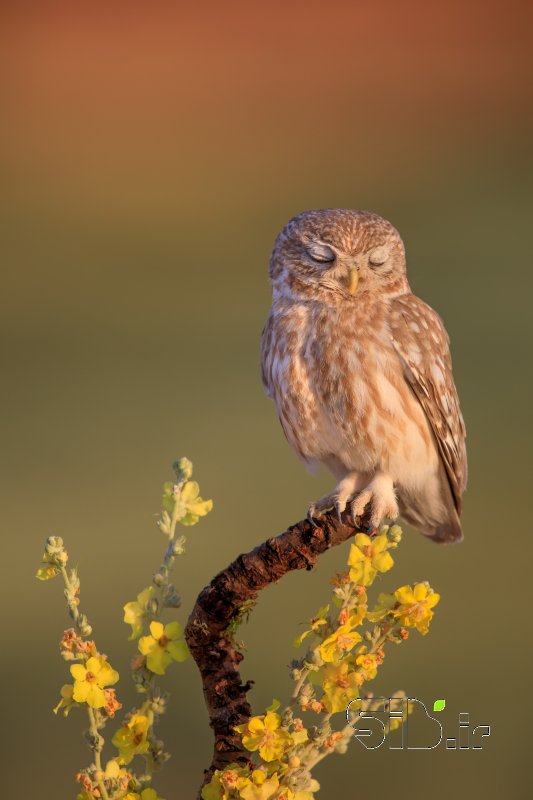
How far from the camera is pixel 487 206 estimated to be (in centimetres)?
813

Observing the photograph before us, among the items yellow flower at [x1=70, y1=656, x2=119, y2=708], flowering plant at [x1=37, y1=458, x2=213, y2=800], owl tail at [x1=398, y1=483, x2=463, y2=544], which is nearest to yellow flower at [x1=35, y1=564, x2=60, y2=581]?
flowering plant at [x1=37, y1=458, x2=213, y2=800]

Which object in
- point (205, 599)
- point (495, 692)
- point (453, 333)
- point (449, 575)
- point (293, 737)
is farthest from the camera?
point (453, 333)

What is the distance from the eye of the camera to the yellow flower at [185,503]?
1.23 m

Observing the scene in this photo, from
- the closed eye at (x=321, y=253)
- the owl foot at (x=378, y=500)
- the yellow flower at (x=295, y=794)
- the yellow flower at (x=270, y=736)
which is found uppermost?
the closed eye at (x=321, y=253)

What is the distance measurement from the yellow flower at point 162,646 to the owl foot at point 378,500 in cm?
73

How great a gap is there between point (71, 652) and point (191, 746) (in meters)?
2.71

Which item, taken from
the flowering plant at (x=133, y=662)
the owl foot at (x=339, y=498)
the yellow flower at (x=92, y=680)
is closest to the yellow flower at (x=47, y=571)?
the flowering plant at (x=133, y=662)

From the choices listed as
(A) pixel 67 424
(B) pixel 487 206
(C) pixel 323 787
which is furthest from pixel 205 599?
(B) pixel 487 206

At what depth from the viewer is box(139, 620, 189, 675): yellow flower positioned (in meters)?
1.21

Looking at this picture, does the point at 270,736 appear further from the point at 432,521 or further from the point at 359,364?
the point at 432,521

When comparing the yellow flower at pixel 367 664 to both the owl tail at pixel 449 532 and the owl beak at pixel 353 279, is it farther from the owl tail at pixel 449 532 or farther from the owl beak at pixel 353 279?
the owl tail at pixel 449 532

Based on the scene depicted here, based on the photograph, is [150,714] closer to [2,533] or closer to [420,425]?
[420,425]

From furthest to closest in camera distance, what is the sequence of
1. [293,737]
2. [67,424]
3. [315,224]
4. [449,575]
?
1. [67,424]
2. [449,575]
3. [315,224]
4. [293,737]

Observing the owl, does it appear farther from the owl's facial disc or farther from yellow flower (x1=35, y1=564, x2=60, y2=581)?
yellow flower (x1=35, y1=564, x2=60, y2=581)
